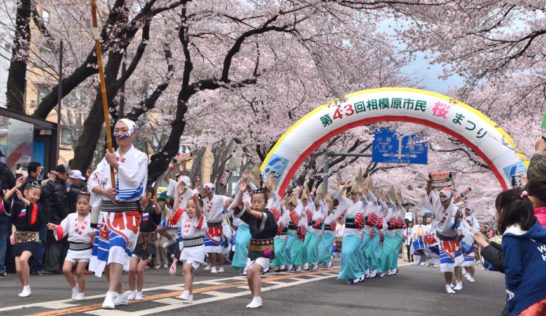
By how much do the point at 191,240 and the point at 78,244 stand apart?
1.47m

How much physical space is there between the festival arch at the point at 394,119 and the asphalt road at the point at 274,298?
4203mm

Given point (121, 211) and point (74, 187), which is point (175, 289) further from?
point (74, 187)

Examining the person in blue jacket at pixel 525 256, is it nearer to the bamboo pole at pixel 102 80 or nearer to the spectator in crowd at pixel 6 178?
the bamboo pole at pixel 102 80

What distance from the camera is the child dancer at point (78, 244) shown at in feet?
28.7

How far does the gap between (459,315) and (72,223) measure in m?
5.14

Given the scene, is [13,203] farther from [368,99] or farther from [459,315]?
[368,99]

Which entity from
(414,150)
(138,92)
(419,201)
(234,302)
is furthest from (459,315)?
(419,201)

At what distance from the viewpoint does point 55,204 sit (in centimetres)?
1282

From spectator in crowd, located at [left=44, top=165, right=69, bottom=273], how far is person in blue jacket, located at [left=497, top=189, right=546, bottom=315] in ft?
30.7

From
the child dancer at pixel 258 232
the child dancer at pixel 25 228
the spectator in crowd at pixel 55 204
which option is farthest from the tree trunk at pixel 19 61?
the child dancer at pixel 258 232

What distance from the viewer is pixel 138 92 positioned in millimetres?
28797

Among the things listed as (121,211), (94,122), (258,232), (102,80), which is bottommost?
(258,232)

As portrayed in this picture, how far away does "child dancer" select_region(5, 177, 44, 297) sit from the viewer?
9.20 m

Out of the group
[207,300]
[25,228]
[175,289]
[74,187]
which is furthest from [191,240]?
[74,187]
